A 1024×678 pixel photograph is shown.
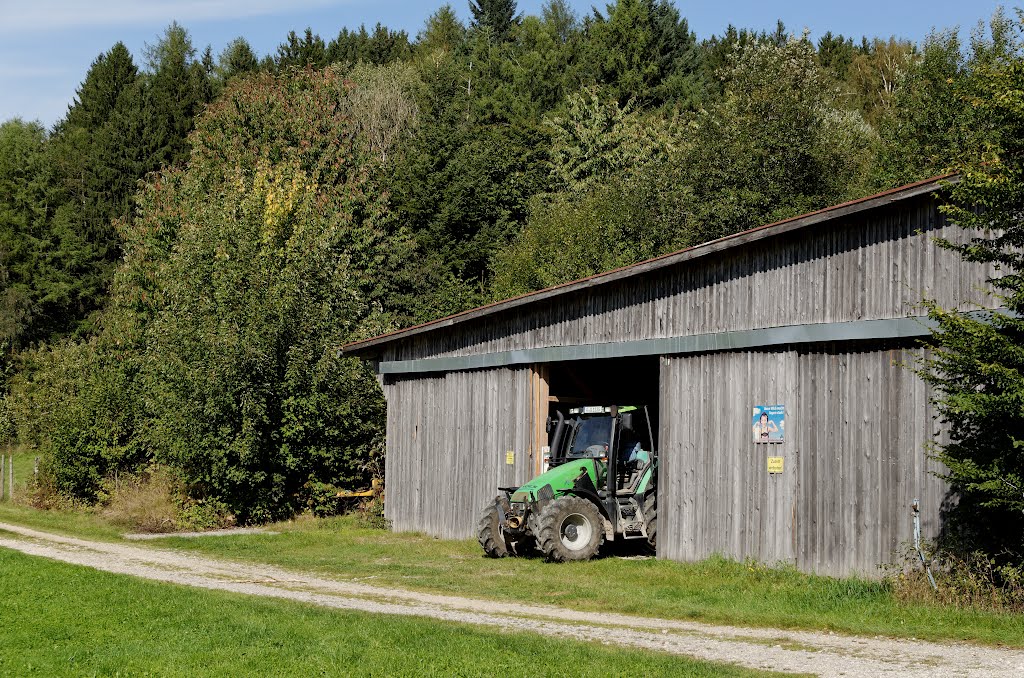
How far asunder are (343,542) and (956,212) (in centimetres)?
1420

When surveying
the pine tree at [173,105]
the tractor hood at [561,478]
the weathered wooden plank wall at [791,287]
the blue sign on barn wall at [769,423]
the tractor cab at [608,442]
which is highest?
the pine tree at [173,105]

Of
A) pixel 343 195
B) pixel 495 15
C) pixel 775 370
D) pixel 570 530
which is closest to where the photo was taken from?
pixel 775 370

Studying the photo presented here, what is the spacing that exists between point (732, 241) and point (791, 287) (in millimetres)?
1108

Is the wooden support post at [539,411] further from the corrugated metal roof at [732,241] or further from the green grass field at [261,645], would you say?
the green grass field at [261,645]

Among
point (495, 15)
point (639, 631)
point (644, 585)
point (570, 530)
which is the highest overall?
point (495, 15)

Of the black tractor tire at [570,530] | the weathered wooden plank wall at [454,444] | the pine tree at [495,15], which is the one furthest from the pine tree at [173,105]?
the black tractor tire at [570,530]

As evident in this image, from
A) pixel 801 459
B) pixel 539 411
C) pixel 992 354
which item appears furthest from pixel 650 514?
pixel 992 354

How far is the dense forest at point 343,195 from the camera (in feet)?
89.6

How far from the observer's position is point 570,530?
1842 cm

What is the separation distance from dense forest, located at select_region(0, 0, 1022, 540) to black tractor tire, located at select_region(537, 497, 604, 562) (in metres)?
7.65

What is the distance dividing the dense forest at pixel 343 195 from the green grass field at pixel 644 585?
477 cm

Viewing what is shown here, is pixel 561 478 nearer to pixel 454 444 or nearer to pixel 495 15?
pixel 454 444

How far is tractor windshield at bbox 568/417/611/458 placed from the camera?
1948cm

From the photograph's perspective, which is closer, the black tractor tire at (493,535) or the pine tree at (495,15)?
the black tractor tire at (493,535)
